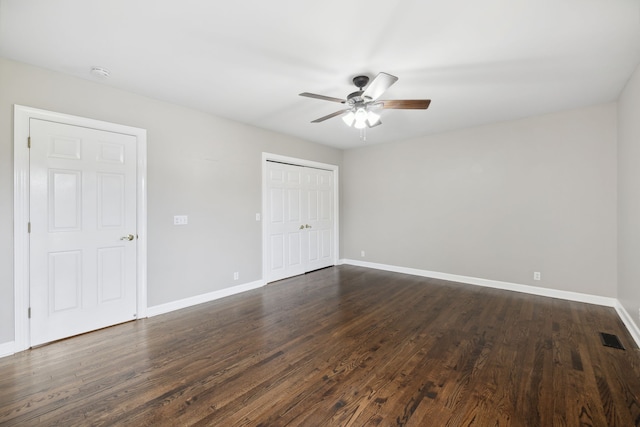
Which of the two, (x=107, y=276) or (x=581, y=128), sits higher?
(x=581, y=128)

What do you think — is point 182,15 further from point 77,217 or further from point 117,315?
point 117,315

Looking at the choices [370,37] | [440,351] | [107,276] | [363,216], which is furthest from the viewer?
[363,216]

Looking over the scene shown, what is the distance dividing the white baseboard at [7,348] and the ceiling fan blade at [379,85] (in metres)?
3.91

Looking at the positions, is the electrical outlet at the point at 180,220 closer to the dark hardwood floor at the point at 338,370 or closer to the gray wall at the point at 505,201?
the dark hardwood floor at the point at 338,370

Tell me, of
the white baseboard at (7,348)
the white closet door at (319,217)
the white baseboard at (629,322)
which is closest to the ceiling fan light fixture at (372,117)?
the white closet door at (319,217)

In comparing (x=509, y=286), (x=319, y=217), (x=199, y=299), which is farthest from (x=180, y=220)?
(x=509, y=286)

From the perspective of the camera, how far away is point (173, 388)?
1.99 meters

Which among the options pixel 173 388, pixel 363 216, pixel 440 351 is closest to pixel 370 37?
pixel 440 351

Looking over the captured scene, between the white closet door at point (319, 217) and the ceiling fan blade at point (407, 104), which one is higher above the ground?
the ceiling fan blade at point (407, 104)

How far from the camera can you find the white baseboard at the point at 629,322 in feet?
8.62

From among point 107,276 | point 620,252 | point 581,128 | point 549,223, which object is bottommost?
point 107,276

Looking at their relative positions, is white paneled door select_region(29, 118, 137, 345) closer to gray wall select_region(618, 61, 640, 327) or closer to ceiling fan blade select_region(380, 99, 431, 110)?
ceiling fan blade select_region(380, 99, 431, 110)

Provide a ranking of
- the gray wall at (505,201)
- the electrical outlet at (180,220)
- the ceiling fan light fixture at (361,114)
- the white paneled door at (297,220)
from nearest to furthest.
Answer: the ceiling fan light fixture at (361,114), the electrical outlet at (180,220), the gray wall at (505,201), the white paneled door at (297,220)

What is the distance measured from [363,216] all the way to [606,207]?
144 inches
